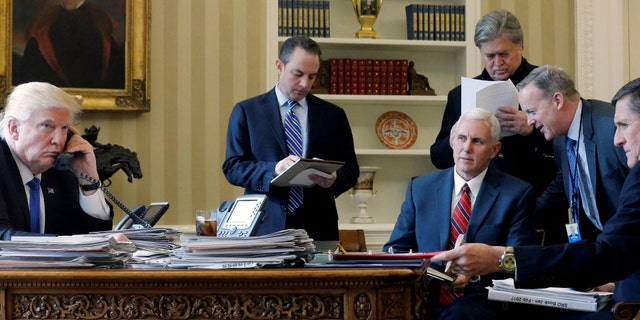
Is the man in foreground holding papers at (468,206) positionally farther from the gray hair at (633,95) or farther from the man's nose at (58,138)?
the man's nose at (58,138)

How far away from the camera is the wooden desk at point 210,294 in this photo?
225cm

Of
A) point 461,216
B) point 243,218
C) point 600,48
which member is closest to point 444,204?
point 461,216

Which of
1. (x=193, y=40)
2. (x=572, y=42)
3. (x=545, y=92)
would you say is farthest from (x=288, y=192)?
(x=572, y=42)

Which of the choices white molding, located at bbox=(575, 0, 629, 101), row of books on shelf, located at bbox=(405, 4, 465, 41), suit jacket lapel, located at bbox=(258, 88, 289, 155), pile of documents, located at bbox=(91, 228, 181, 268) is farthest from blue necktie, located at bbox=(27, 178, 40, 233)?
white molding, located at bbox=(575, 0, 629, 101)

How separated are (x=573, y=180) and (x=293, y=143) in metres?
1.25

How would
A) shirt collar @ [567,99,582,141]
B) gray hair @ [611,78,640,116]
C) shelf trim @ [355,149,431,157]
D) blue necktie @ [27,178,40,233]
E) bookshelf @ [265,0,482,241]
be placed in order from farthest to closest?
bookshelf @ [265,0,482,241] → shelf trim @ [355,149,431,157] → shirt collar @ [567,99,582,141] → blue necktie @ [27,178,40,233] → gray hair @ [611,78,640,116]

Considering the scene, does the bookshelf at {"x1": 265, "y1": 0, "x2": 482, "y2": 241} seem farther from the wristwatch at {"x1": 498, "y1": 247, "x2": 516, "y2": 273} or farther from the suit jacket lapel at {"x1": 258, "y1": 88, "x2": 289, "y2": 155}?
the wristwatch at {"x1": 498, "y1": 247, "x2": 516, "y2": 273}

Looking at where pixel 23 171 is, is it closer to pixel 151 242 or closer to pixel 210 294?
pixel 151 242

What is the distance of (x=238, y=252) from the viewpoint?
2.42 m

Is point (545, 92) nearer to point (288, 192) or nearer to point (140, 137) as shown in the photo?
point (288, 192)

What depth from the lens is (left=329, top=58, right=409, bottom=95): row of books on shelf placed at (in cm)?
574

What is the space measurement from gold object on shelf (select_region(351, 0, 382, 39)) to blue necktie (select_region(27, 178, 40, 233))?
2945mm

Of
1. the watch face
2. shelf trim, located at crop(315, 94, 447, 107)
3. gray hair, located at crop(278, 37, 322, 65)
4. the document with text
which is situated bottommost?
the watch face

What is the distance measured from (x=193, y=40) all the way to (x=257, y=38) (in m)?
0.40
